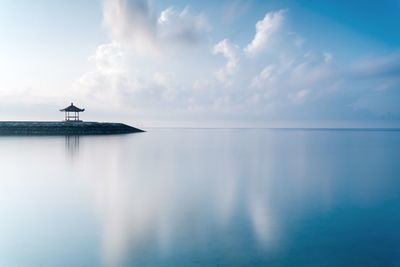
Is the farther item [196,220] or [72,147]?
[72,147]

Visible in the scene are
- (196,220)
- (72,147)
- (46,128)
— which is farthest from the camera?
(46,128)

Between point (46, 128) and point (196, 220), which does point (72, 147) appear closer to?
point (196, 220)

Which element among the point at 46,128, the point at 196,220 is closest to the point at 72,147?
the point at 196,220

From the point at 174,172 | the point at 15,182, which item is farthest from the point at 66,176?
A: the point at 174,172

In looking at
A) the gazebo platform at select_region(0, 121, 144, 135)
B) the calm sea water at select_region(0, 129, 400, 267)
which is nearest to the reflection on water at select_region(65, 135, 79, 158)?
the calm sea water at select_region(0, 129, 400, 267)

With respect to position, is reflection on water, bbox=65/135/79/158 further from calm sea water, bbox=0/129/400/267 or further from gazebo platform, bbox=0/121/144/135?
gazebo platform, bbox=0/121/144/135

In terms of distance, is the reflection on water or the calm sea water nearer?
the calm sea water

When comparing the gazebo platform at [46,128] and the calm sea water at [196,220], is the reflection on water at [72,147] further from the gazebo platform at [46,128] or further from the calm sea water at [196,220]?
the gazebo platform at [46,128]

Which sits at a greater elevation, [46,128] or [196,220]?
[46,128]

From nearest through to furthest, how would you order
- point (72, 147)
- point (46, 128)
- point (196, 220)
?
point (196, 220) < point (72, 147) < point (46, 128)

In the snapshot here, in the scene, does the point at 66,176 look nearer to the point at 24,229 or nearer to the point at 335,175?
the point at 24,229

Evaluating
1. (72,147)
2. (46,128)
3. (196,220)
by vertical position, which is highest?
(46,128)

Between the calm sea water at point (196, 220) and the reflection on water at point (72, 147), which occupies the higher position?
the reflection on water at point (72, 147)

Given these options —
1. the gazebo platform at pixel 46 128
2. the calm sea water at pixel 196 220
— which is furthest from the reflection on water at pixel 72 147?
the gazebo platform at pixel 46 128
